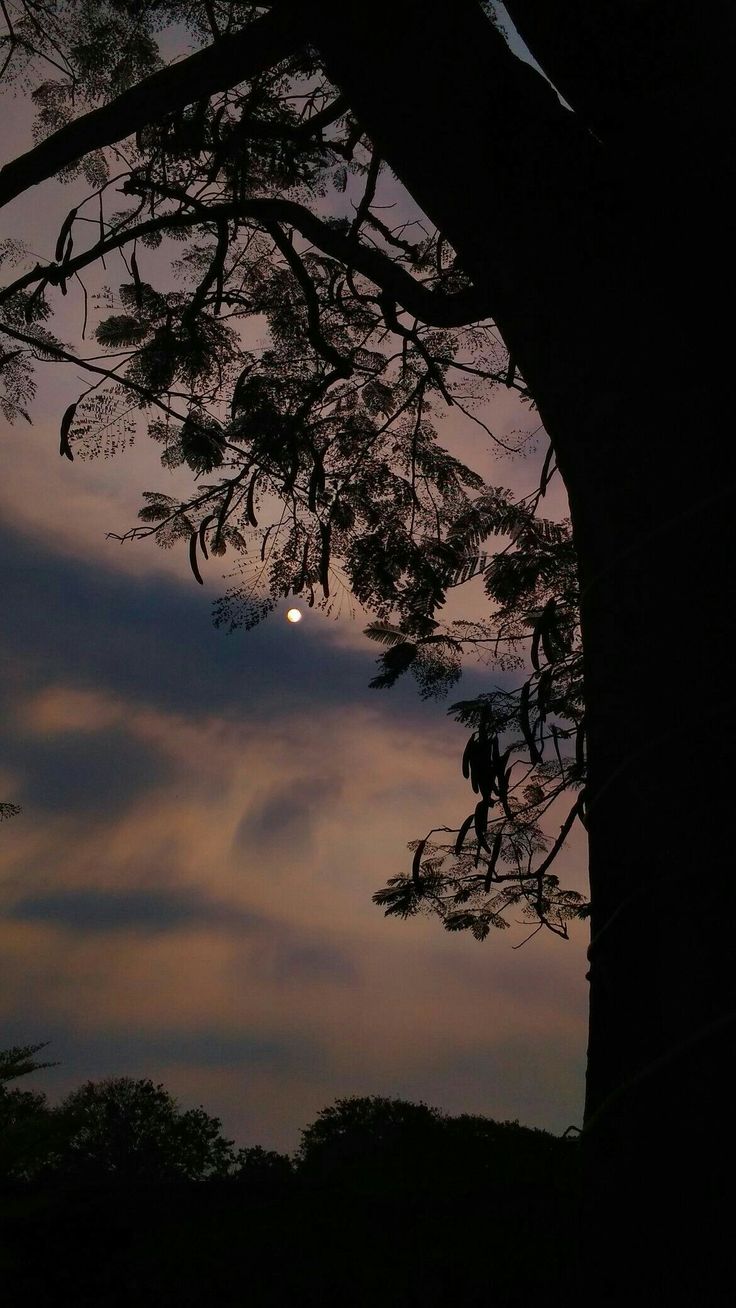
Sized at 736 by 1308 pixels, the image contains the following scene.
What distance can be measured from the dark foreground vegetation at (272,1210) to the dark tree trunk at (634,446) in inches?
37.8

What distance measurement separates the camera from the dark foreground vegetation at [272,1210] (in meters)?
3.25

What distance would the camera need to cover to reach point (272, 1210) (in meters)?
4.07

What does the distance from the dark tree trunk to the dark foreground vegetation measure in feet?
3.15

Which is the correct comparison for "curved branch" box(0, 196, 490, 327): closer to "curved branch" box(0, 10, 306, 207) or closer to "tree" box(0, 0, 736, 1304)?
"tree" box(0, 0, 736, 1304)

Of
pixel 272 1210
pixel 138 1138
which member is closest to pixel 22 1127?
pixel 272 1210

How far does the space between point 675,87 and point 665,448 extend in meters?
0.95

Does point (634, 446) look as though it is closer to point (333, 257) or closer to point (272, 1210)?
A: point (333, 257)

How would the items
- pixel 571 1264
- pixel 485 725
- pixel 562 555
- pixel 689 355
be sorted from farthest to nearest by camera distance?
1. pixel 562 555
2. pixel 485 725
3. pixel 689 355
4. pixel 571 1264

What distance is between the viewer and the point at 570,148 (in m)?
2.42

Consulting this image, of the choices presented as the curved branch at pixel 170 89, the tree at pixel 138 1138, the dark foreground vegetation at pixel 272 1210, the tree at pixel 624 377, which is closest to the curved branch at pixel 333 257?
the tree at pixel 624 377

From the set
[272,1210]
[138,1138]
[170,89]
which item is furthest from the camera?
[138,1138]

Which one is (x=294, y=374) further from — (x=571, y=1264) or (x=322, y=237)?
(x=571, y=1264)

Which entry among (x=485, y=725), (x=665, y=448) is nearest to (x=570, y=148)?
(x=665, y=448)

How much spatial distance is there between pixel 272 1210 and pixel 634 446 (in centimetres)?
347
